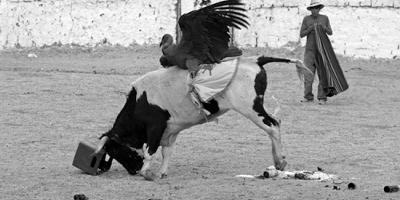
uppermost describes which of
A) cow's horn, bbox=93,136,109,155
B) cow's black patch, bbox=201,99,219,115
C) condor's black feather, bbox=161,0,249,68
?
condor's black feather, bbox=161,0,249,68

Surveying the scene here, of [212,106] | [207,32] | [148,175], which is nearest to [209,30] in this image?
[207,32]

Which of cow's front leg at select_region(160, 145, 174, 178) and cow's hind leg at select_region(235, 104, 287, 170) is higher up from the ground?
cow's hind leg at select_region(235, 104, 287, 170)

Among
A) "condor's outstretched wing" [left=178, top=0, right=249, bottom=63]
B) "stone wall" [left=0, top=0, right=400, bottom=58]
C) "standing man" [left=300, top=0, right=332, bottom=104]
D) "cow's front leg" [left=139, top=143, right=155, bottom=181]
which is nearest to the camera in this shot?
"condor's outstretched wing" [left=178, top=0, right=249, bottom=63]

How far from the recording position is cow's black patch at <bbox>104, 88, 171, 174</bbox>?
997 cm

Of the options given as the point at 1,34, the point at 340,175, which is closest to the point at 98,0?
the point at 1,34

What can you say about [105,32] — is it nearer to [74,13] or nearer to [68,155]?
[74,13]

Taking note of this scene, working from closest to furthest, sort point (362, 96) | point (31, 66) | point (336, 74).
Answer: point (336, 74) → point (362, 96) → point (31, 66)

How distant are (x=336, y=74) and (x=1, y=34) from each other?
909 centimetres

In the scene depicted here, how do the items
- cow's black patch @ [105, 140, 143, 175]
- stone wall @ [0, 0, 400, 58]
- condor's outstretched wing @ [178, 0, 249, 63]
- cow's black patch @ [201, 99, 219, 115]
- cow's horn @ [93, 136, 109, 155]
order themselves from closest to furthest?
condor's outstretched wing @ [178, 0, 249, 63] < cow's black patch @ [201, 99, 219, 115] < cow's horn @ [93, 136, 109, 155] < cow's black patch @ [105, 140, 143, 175] < stone wall @ [0, 0, 400, 58]

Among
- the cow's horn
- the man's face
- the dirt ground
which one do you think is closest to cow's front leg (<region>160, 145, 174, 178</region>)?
the dirt ground

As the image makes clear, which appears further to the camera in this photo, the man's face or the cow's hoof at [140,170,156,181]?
the man's face

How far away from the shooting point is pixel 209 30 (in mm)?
9734

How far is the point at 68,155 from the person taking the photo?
11.1 meters

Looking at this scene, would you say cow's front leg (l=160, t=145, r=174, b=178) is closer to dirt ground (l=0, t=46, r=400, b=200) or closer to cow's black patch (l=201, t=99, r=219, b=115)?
dirt ground (l=0, t=46, r=400, b=200)
